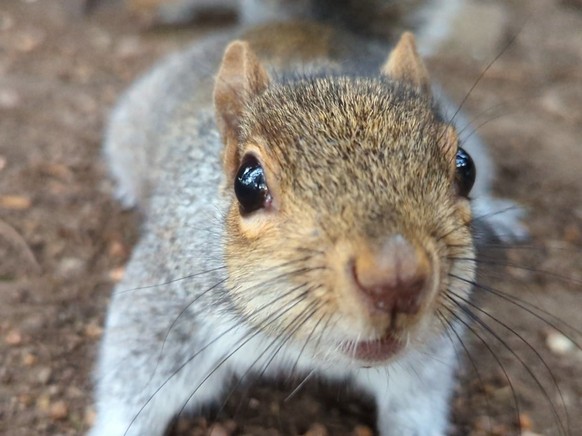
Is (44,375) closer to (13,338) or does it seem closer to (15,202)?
(13,338)

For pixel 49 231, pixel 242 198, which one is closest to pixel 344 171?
pixel 242 198

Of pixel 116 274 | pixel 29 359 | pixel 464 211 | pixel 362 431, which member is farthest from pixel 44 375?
pixel 464 211

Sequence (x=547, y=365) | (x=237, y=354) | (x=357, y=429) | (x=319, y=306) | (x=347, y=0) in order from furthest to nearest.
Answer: (x=347, y=0)
(x=547, y=365)
(x=357, y=429)
(x=237, y=354)
(x=319, y=306)

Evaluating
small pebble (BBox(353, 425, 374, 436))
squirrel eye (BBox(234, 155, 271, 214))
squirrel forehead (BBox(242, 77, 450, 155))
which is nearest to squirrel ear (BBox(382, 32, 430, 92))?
squirrel forehead (BBox(242, 77, 450, 155))

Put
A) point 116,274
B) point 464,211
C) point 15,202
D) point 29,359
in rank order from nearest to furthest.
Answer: point 464,211
point 29,359
point 116,274
point 15,202

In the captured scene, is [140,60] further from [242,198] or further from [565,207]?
[242,198]

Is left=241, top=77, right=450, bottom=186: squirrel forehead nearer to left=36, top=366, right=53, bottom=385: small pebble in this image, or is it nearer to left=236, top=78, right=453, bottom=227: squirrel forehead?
left=236, top=78, right=453, bottom=227: squirrel forehead
